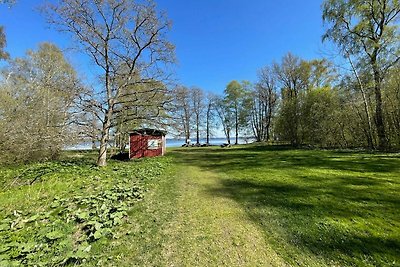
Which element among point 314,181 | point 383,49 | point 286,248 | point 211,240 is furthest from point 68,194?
point 383,49

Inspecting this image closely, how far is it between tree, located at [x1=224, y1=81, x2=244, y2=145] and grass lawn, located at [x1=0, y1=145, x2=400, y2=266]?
28.9m

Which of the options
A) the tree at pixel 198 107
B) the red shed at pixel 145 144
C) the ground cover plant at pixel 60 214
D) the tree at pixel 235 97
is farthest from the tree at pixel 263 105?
the ground cover plant at pixel 60 214

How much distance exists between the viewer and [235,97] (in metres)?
34.8

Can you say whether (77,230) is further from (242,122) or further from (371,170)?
(242,122)

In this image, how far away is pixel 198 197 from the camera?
5.68 meters

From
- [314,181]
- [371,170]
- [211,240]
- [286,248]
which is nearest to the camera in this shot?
[286,248]

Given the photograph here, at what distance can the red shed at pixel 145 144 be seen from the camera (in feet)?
54.3

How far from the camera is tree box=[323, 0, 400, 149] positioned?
12758mm

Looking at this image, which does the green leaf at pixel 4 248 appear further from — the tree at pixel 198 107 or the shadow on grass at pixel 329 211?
the tree at pixel 198 107

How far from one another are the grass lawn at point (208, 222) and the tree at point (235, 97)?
28861mm

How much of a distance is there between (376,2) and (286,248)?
17500mm

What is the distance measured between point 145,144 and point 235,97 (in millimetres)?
22094

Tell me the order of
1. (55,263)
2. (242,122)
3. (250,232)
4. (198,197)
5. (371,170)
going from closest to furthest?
(55,263) → (250,232) → (198,197) → (371,170) → (242,122)

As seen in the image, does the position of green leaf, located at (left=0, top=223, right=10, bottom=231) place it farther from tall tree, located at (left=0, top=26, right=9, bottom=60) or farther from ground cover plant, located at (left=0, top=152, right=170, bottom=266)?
tall tree, located at (left=0, top=26, right=9, bottom=60)
